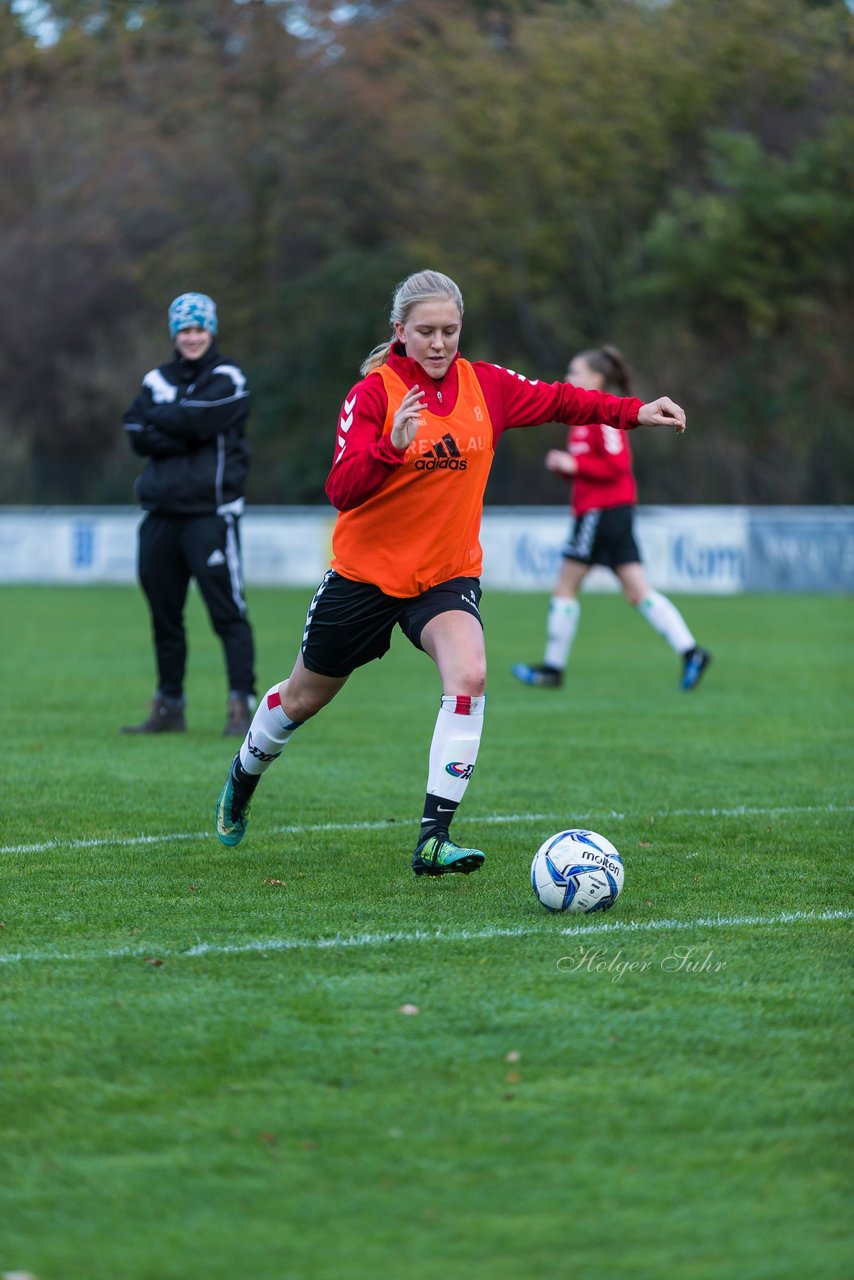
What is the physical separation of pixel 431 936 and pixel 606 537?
748 centimetres

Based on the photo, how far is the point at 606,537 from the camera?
12039 mm

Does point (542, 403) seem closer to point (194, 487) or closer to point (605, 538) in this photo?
point (194, 487)

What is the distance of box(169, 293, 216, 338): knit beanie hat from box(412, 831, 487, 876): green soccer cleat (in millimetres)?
4321

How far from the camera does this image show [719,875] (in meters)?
5.75

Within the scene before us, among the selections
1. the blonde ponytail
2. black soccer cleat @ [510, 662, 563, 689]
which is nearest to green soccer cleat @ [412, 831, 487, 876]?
the blonde ponytail

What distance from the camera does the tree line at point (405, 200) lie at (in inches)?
1459

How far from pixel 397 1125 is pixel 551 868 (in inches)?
75.4

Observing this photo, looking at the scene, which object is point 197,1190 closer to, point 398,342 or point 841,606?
point 398,342

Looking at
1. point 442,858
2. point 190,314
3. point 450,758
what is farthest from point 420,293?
point 190,314

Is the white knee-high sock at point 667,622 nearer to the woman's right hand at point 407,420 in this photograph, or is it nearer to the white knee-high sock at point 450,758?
the white knee-high sock at point 450,758

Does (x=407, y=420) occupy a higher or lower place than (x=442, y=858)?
higher

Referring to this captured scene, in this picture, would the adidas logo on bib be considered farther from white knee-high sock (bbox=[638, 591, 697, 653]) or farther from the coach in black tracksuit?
white knee-high sock (bbox=[638, 591, 697, 653])

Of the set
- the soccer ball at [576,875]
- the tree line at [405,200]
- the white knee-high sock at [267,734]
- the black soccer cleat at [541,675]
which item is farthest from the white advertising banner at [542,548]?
the soccer ball at [576,875]

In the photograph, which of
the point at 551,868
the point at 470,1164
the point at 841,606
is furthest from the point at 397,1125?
the point at 841,606
